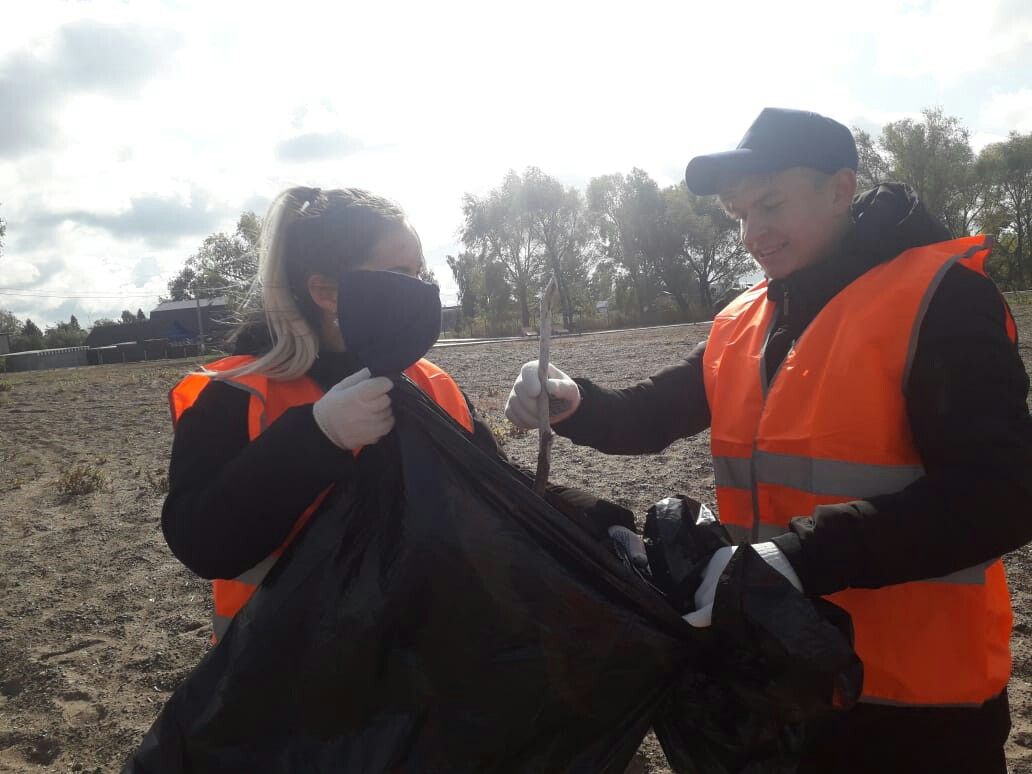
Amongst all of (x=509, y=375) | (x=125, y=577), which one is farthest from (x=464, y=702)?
(x=509, y=375)

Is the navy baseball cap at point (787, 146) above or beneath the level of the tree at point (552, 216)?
beneath

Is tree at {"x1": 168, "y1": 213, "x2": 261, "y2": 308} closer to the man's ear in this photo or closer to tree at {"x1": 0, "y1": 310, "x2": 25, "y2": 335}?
the man's ear

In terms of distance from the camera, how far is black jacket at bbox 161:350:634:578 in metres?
1.43

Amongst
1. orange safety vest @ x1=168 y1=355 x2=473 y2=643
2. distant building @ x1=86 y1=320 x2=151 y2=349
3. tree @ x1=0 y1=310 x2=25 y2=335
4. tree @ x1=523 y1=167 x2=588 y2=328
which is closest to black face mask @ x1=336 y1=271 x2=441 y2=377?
orange safety vest @ x1=168 y1=355 x2=473 y2=643

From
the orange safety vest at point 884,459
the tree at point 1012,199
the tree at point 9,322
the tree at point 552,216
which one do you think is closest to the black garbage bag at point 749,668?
the orange safety vest at point 884,459

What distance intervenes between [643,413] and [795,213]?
0.74 m

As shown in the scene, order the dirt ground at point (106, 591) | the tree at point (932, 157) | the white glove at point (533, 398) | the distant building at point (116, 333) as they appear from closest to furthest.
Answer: the white glove at point (533, 398) → the dirt ground at point (106, 591) → the tree at point (932, 157) → the distant building at point (116, 333)

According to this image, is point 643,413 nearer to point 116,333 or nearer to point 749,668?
point 749,668

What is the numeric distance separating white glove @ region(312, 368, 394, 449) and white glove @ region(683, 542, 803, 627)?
2.25 ft

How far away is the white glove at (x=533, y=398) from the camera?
1.89 metres

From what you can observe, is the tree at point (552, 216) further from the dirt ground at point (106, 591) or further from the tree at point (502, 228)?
the dirt ground at point (106, 591)

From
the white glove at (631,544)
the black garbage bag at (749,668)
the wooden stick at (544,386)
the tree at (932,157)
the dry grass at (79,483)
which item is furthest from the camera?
the tree at (932,157)

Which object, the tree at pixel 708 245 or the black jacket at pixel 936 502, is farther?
the tree at pixel 708 245

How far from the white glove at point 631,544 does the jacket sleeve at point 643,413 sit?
0.57 m
